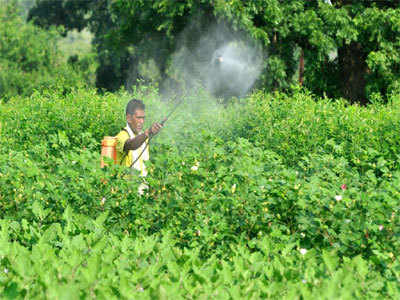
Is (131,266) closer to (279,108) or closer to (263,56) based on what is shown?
(279,108)

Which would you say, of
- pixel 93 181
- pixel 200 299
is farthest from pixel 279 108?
pixel 200 299

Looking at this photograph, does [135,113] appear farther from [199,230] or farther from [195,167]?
[199,230]

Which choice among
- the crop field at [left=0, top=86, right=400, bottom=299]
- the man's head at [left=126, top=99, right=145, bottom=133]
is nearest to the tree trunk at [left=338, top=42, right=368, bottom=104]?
the crop field at [left=0, top=86, right=400, bottom=299]

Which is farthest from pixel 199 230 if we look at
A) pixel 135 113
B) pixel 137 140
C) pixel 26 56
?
pixel 26 56

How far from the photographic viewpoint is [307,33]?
16.5m

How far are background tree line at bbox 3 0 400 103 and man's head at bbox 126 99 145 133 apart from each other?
9956 mm

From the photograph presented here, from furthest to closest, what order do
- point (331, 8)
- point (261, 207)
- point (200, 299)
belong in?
1. point (331, 8)
2. point (261, 207)
3. point (200, 299)

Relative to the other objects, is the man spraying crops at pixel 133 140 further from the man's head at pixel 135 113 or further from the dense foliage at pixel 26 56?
the dense foliage at pixel 26 56

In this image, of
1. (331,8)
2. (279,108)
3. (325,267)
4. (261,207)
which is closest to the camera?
(325,267)

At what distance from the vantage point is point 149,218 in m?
5.04

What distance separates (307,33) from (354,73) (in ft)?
5.58

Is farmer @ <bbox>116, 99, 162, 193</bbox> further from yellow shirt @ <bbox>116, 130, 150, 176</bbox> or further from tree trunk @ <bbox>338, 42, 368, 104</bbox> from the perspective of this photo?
tree trunk @ <bbox>338, 42, 368, 104</bbox>

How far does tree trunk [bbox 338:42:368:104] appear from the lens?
16969 mm

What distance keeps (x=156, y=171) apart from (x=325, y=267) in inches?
87.2
